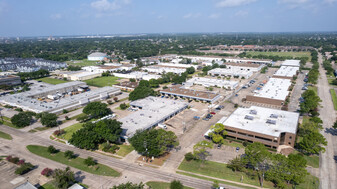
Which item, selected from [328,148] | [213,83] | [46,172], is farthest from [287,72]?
[46,172]

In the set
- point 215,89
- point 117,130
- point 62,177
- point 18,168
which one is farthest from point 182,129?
point 215,89

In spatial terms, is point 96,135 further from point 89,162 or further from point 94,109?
point 94,109

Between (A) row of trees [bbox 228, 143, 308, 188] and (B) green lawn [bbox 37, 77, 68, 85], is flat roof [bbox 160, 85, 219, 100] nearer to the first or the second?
(A) row of trees [bbox 228, 143, 308, 188]

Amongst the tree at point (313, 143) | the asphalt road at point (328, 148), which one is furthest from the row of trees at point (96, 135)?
the asphalt road at point (328, 148)

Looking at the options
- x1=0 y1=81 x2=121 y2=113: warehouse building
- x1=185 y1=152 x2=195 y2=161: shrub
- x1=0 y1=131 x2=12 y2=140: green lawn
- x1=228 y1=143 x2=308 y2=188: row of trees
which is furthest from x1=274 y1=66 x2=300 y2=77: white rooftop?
x1=0 y1=131 x2=12 y2=140: green lawn

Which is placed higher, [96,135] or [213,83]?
[213,83]
